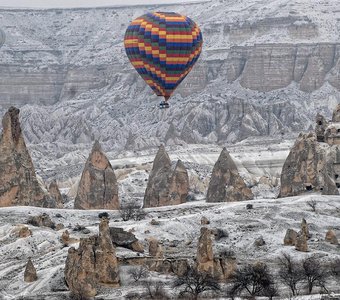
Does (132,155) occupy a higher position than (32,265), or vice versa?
(32,265)

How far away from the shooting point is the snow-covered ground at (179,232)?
6919 cm

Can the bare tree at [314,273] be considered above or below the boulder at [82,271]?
below

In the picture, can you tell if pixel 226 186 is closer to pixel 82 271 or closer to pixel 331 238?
pixel 331 238

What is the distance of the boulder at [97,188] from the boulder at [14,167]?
425 inches

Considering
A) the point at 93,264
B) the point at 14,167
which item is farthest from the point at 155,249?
the point at 14,167

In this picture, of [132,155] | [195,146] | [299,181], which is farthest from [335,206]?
[195,146]

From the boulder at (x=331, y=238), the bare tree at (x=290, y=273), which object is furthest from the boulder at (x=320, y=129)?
the bare tree at (x=290, y=273)

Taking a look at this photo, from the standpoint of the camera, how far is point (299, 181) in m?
102

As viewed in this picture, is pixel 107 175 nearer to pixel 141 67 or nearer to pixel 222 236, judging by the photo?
pixel 141 67

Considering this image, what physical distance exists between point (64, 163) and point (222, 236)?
11001 cm

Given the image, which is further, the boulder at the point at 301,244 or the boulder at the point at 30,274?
the boulder at the point at 301,244

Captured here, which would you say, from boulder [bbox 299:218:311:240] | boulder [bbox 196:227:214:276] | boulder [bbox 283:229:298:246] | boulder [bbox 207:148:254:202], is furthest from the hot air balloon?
boulder [bbox 196:227:214:276]

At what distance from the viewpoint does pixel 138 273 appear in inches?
2692

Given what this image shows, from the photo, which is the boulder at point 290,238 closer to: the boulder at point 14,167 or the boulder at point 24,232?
the boulder at point 24,232
